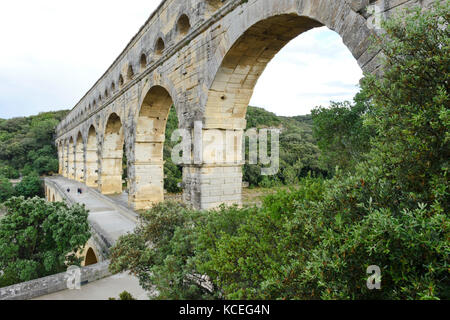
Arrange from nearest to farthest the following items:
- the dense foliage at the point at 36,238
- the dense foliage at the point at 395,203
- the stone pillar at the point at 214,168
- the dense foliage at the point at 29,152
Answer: the dense foliage at the point at 395,203 → the stone pillar at the point at 214,168 → the dense foliage at the point at 36,238 → the dense foliage at the point at 29,152

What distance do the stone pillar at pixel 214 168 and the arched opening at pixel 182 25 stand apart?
122 inches

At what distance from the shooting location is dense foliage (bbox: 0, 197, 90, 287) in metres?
7.07

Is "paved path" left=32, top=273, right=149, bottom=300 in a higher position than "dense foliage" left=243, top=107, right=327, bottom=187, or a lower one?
lower

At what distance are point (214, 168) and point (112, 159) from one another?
11.4m

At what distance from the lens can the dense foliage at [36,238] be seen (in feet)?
23.2

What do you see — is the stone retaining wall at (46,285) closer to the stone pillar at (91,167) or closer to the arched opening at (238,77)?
the arched opening at (238,77)

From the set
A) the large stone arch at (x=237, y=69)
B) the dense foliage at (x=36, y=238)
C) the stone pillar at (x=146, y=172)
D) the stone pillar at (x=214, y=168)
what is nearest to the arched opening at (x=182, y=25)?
the large stone arch at (x=237, y=69)

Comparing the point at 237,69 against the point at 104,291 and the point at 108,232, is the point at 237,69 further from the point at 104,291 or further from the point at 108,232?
the point at 108,232

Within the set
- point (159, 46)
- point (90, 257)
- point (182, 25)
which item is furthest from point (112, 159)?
point (182, 25)

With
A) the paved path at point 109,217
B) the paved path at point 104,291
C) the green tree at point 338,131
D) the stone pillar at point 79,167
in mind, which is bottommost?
the paved path at point 104,291

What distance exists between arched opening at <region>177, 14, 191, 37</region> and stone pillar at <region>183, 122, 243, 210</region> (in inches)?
122

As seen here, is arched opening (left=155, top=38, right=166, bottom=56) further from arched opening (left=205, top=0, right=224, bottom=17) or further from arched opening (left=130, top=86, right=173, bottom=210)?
arched opening (left=205, top=0, right=224, bottom=17)

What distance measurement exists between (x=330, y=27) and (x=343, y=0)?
33 cm

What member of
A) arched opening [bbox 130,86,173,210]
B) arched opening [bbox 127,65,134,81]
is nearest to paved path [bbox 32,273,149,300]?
arched opening [bbox 130,86,173,210]
